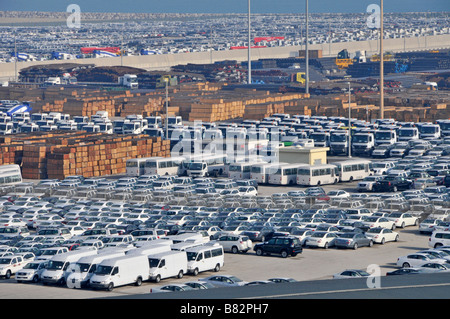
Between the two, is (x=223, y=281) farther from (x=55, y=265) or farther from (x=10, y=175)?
(x=10, y=175)

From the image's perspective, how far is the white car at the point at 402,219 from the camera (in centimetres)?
3011

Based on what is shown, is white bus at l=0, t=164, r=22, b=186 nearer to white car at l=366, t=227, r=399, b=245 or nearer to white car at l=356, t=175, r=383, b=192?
white car at l=356, t=175, r=383, b=192

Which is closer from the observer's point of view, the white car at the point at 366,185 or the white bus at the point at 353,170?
the white car at the point at 366,185

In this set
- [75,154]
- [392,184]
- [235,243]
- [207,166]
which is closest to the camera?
[235,243]

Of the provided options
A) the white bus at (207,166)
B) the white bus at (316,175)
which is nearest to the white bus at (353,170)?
the white bus at (316,175)

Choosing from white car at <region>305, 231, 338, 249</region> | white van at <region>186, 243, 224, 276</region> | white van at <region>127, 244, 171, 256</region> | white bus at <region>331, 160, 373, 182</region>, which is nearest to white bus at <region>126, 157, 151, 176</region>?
white bus at <region>331, 160, 373, 182</region>

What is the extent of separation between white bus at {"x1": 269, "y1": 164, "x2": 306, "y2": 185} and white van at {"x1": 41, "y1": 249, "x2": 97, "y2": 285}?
59.6 feet

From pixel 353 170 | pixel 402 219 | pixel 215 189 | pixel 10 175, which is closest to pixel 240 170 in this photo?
pixel 215 189

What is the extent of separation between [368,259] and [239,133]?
2576 centimetres

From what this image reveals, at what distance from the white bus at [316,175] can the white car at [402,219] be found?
9441 mm

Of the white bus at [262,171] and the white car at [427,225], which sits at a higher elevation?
the white bus at [262,171]

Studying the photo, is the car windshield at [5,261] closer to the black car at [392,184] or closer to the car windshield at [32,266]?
the car windshield at [32,266]

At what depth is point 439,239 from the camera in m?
26.6

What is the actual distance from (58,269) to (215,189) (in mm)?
15487
